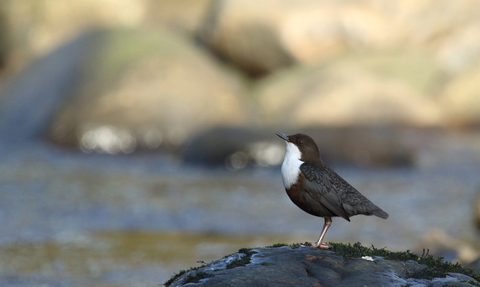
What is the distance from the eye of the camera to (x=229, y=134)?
12477mm

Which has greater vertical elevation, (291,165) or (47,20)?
(47,20)

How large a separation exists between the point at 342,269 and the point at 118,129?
10.6 meters

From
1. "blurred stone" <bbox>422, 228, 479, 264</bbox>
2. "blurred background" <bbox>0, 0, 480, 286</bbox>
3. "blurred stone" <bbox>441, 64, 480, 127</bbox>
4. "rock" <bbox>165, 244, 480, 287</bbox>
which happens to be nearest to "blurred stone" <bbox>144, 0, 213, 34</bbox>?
"blurred background" <bbox>0, 0, 480, 286</bbox>

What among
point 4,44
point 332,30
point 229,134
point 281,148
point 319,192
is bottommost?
point 319,192

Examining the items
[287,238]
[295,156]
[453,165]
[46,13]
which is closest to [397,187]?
[453,165]

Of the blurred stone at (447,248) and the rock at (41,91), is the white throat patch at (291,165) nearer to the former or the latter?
the blurred stone at (447,248)

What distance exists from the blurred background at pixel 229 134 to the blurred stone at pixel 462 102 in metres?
0.03

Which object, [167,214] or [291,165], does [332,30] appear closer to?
→ [167,214]

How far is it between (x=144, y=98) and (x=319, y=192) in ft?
34.6

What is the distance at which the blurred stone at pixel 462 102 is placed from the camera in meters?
15.6

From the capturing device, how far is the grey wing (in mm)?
4215

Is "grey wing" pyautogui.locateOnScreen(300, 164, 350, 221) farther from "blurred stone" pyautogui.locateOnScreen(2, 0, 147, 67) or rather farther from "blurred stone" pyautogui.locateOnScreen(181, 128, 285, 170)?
"blurred stone" pyautogui.locateOnScreen(2, 0, 147, 67)

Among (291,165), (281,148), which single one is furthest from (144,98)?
(291,165)

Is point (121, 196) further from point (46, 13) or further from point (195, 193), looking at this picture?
point (46, 13)
